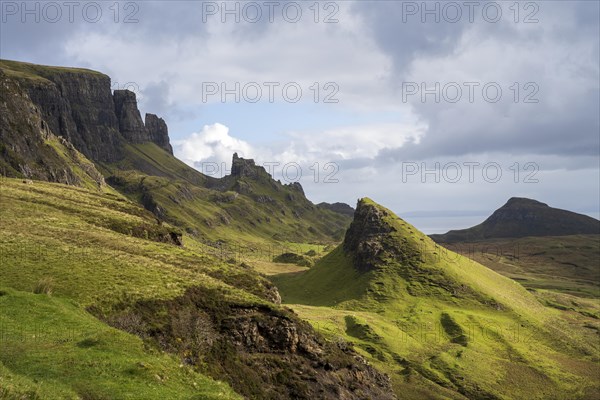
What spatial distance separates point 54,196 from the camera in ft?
342

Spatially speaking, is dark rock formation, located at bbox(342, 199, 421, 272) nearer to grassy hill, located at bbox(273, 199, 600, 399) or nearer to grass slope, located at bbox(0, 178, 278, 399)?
grassy hill, located at bbox(273, 199, 600, 399)

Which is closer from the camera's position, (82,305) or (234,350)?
(82,305)

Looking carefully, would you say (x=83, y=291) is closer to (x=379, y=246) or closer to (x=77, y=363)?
(x=77, y=363)

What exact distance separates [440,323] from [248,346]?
103166 millimetres

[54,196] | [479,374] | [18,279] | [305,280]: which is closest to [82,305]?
[18,279]

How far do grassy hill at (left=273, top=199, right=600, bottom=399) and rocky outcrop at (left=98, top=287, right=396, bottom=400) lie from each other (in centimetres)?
2241

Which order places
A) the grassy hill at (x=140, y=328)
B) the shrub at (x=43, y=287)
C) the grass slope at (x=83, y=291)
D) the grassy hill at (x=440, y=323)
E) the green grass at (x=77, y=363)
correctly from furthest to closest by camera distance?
1. the grassy hill at (x=440, y=323)
2. the shrub at (x=43, y=287)
3. the grassy hill at (x=140, y=328)
4. the grass slope at (x=83, y=291)
5. the green grass at (x=77, y=363)

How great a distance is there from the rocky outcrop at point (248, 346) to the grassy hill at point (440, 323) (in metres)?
22.4

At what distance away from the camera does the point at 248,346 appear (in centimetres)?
5459

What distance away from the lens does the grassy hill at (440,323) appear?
111 m

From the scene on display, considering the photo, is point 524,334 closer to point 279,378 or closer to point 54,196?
point 279,378

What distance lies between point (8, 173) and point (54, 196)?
73.2m

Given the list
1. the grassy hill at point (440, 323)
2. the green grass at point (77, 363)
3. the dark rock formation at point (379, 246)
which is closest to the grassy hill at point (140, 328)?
the green grass at point (77, 363)

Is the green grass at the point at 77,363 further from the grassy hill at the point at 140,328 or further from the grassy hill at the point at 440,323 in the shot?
the grassy hill at the point at 440,323
